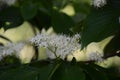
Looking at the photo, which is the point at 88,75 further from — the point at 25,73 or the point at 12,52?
the point at 12,52

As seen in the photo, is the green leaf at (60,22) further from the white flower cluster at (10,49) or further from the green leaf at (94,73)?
the green leaf at (94,73)

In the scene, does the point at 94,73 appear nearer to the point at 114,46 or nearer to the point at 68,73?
the point at 68,73

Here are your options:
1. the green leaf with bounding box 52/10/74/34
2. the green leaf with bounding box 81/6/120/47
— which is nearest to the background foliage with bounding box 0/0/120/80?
the green leaf with bounding box 81/6/120/47

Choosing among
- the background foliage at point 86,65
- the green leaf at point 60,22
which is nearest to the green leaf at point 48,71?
the background foliage at point 86,65

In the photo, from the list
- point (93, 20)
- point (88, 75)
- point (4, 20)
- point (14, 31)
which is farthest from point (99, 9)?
point (14, 31)

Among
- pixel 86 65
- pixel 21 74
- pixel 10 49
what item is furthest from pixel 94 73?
pixel 10 49
